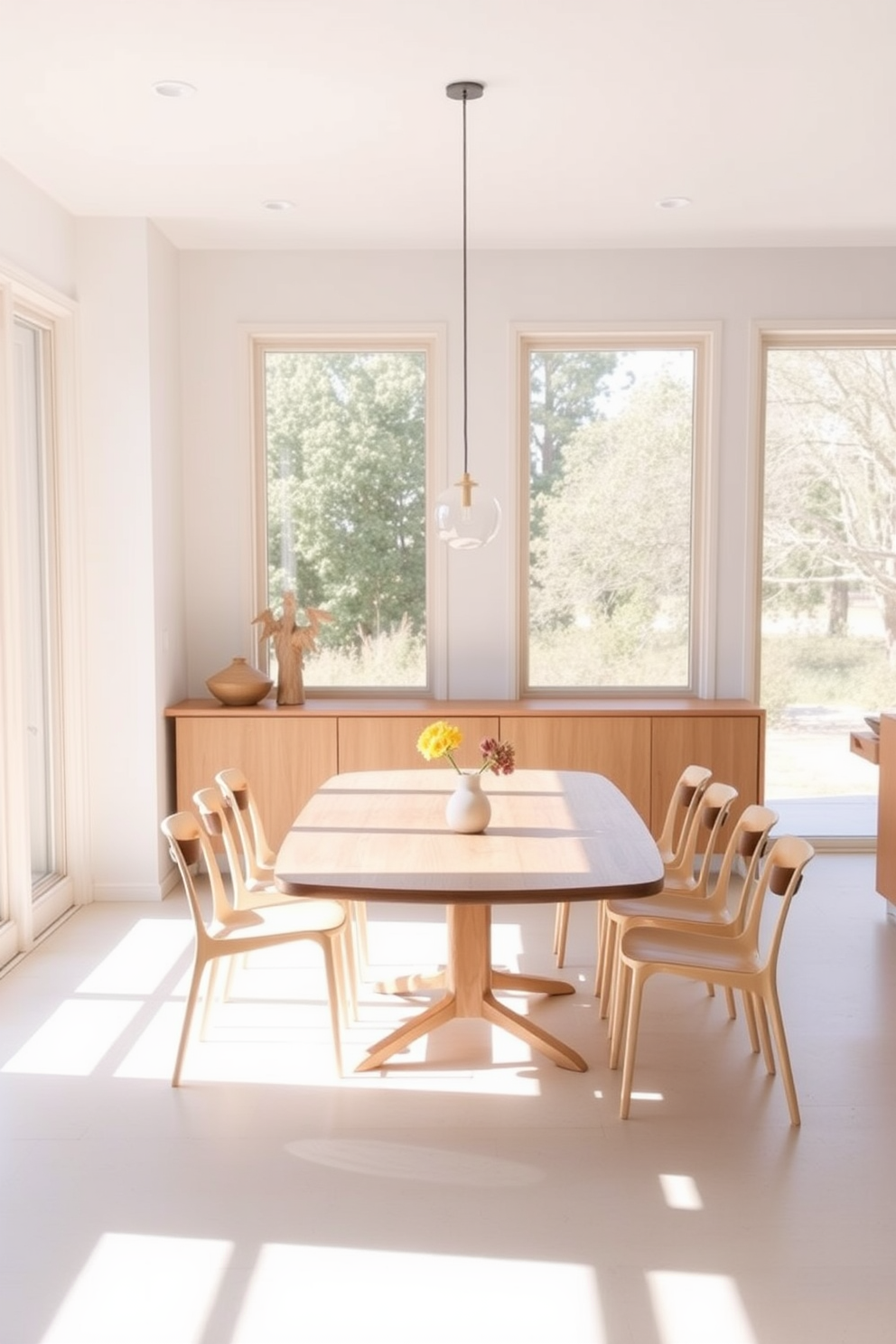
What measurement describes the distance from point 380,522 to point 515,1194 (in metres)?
3.89

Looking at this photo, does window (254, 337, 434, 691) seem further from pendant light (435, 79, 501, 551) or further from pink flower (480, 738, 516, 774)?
pink flower (480, 738, 516, 774)

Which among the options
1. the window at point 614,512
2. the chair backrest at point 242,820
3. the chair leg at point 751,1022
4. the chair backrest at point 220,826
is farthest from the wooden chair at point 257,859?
the window at point 614,512

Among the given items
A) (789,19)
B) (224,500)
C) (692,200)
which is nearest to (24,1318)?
(789,19)

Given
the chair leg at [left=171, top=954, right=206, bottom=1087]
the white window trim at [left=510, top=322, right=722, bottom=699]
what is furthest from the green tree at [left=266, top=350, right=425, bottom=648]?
the chair leg at [left=171, top=954, right=206, bottom=1087]

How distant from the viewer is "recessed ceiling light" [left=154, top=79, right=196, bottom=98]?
3.90m

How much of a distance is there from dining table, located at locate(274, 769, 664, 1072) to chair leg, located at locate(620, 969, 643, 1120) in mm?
319

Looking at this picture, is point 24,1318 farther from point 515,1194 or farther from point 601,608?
point 601,608

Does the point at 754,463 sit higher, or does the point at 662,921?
the point at 754,463

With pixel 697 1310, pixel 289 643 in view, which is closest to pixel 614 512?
pixel 289 643

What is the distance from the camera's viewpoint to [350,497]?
632 centimetres

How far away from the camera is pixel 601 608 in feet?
21.0

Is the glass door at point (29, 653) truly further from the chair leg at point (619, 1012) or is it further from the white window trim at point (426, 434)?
the chair leg at point (619, 1012)

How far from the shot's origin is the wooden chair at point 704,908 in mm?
3771

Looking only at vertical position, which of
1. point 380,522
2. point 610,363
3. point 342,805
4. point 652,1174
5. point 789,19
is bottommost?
point 652,1174
